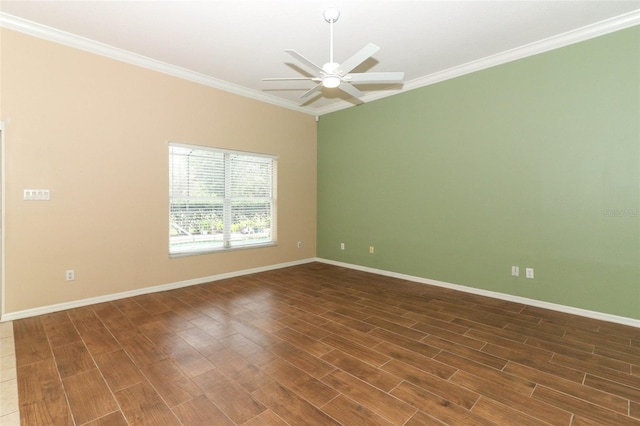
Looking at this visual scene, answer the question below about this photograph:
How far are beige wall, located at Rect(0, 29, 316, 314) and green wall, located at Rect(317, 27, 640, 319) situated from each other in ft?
9.08

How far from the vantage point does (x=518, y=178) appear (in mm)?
3779

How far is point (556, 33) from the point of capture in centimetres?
336

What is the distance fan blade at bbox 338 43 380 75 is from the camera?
2411 mm

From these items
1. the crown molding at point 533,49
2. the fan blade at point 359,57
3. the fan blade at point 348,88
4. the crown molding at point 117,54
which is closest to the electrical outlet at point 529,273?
the crown molding at point 533,49

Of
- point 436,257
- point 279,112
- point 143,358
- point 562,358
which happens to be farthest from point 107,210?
point 562,358

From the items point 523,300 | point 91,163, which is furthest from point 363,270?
point 91,163

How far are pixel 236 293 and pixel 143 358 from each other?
68.3 inches

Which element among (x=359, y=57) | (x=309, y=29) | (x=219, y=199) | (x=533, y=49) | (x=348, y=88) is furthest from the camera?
(x=219, y=199)

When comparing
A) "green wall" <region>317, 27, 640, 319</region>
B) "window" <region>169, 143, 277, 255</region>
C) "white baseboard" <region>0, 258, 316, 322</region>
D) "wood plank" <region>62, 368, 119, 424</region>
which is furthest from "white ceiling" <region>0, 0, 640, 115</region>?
"wood plank" <region>62, 368, 119, 424</region>

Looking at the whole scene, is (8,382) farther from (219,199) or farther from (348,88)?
(348,88)

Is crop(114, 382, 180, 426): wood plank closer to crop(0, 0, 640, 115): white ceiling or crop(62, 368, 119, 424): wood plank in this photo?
crop(62, 368, 119, 424): wood plank

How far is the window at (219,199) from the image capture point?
4.42 metres

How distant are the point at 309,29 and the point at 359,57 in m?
1.11

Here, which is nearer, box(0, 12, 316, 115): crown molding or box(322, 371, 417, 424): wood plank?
box(322, 371, 417, 424): wood plank
